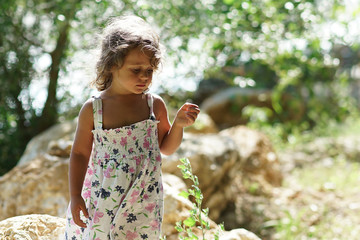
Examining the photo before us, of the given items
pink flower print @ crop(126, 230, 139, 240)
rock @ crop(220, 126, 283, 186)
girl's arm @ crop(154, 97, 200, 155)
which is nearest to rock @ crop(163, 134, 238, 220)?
rock @ crop(220, 126, 283, 186)

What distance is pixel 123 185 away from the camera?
6.57 feet

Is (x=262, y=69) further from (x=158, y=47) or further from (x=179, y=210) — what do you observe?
(x=158, y=47)

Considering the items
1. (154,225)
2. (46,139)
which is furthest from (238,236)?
(46,139)

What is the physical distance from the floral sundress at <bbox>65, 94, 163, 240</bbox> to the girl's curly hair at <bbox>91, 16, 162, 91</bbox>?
0.17m

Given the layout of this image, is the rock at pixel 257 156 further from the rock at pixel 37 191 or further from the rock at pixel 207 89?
the rock at pixel 207 89

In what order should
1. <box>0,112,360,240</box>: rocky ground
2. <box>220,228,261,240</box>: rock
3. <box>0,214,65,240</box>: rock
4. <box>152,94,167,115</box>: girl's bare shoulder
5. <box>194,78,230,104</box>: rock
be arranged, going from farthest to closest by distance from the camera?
<box>194,78,230,104</box>: rock → <box>0,112,360,240</box>: rocky ground → <box>220,228,261,240</box>: rock → <box>0,214,65,240</box>: rock → <box>152,94,167,115</box>: girl's bare shoulder

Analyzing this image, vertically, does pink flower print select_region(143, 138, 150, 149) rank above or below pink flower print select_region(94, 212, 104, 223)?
above

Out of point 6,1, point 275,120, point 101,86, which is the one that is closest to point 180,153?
point 101,86

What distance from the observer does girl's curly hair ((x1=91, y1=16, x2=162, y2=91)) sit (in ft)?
6.58

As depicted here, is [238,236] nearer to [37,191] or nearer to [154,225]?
[154,225]

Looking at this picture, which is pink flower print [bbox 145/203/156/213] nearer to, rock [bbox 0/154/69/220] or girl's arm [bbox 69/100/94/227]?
girl's arm [bbox 69/100/94/227]

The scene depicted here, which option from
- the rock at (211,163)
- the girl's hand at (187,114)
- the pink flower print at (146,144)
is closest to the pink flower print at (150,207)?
the pink flower print at (146,144)

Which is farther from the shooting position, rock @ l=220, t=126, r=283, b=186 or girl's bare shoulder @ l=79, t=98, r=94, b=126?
rock @ l=220, t=126, r=283, b=186

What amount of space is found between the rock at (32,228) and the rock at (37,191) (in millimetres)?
750
